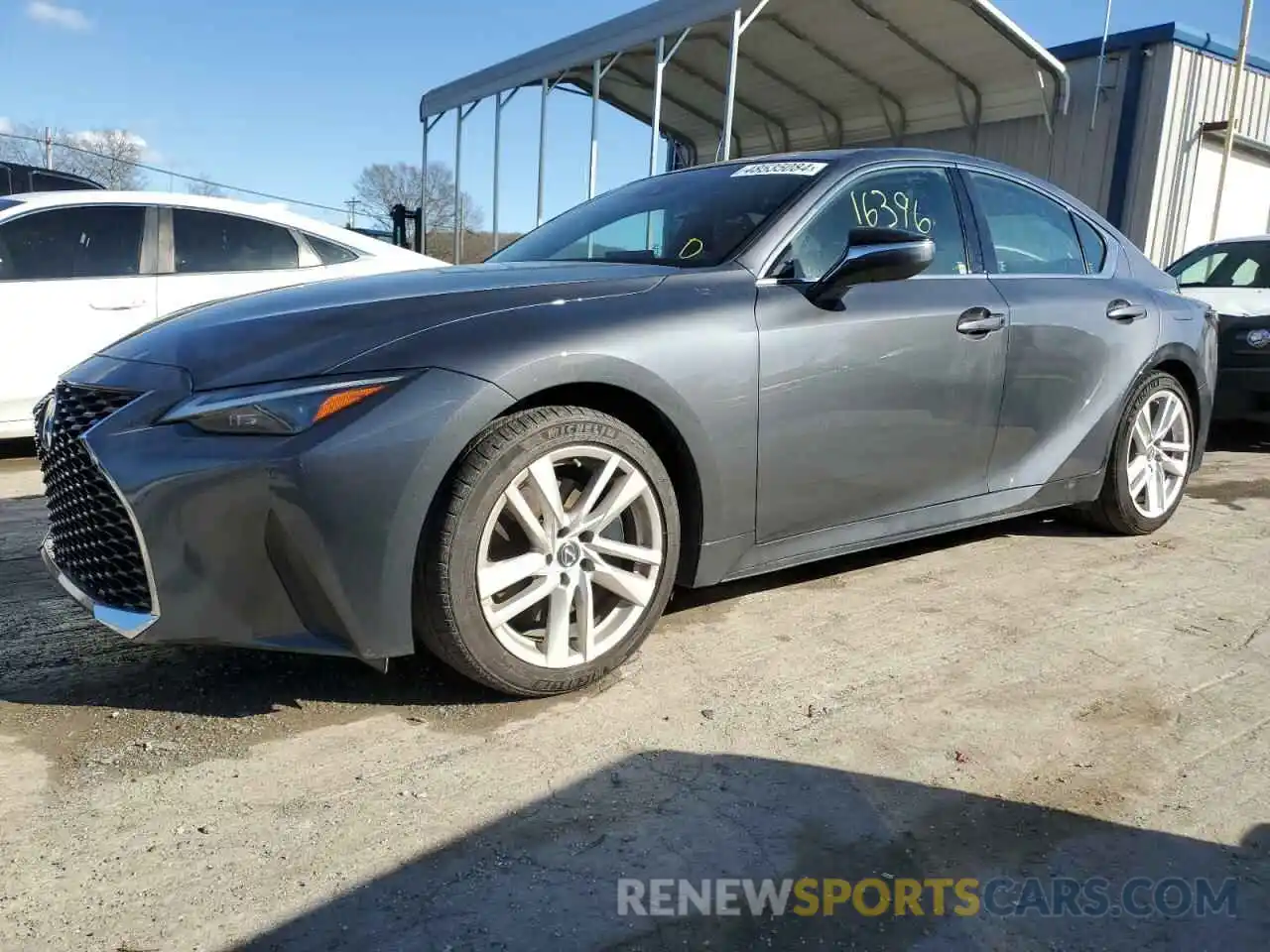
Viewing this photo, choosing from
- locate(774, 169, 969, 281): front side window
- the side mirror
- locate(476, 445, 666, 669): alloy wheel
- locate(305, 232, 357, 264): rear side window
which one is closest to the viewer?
locate(476, 445, 666, 669): alloy wheel

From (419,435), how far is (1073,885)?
1585 millimetres

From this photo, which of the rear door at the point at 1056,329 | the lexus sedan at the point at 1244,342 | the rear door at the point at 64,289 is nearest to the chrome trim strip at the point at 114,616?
the rear door at the point at 1056,329

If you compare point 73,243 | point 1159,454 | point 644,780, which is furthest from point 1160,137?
point 644,780

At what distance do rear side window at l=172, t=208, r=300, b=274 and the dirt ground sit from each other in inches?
118

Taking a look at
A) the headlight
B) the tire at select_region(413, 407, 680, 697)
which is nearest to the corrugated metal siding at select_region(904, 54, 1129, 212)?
the tire at select_region(413, 407, 680, 697)

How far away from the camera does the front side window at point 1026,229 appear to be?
356 centimetres

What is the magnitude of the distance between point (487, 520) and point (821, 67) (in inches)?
581

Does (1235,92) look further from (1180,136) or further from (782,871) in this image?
(782,871)

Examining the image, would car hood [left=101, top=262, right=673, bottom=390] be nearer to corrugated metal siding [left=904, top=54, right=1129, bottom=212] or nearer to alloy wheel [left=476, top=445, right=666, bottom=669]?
alloy wheel [left=476, top=445, right=666, bottom=669]

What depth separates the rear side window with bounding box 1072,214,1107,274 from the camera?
3955 millimetres

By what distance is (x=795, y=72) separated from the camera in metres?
15.4

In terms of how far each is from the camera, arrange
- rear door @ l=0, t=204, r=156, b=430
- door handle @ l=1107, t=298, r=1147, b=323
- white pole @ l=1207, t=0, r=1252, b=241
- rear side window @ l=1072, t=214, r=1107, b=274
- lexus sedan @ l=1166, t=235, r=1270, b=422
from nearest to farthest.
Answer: door handle @ l=1107, t=298, r=1147, b=323
rear side window @ l=1072, t=214, r=1107, b=274
rear door @ l=0, t=204, r=156, b=430
lexus sedan @ l=1166, t=235, r=1270, b=422
white pole @ l=1207, t=0, r=1252, b=241

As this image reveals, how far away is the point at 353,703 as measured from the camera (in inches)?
95.7

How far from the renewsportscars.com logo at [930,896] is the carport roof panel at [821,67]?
10.6 metres
